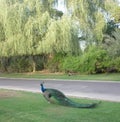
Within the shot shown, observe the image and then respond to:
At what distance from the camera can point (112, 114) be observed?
9555 millimetres

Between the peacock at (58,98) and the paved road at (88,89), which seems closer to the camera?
the peacock at (58,98)

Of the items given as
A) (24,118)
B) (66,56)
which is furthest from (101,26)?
(24,118)

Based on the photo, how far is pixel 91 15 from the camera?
33.0 m

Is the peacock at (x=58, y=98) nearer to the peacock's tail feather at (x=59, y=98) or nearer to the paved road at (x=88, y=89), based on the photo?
the peacock's tail feather at (x=59, y=98)

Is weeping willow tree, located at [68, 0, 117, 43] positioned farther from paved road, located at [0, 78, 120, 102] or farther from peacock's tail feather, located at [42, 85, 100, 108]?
peacock's tail feather, located at [42, 85, 100, 108]

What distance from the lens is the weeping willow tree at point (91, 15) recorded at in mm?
32062

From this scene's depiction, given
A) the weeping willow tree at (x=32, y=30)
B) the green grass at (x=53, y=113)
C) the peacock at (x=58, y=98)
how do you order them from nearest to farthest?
1. the green grass at (x=53, y=113)
2. the peacock at (x=58, y=98)
3. the weeping willow tree at (x=32, y=30)

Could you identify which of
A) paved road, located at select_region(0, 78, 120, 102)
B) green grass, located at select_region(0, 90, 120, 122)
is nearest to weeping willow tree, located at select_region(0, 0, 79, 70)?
paved road, located at select_region(0, 78, 120, 102)

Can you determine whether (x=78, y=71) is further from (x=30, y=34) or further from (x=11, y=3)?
(x=11, y=3)

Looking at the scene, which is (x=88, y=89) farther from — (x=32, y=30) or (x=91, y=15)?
(x=91, y=15)

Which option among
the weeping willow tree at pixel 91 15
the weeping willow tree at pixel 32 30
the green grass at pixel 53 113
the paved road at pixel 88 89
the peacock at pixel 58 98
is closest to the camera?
the green grass at pixel 53 113

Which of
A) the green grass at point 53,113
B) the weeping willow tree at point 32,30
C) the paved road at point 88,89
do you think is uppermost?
the weeping willow tree at point 32,30

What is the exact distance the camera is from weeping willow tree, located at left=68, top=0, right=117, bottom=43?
105 ft

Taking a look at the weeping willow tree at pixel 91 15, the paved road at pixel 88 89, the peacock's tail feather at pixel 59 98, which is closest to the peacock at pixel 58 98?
the peacock's tail feather at pixel 59 98
